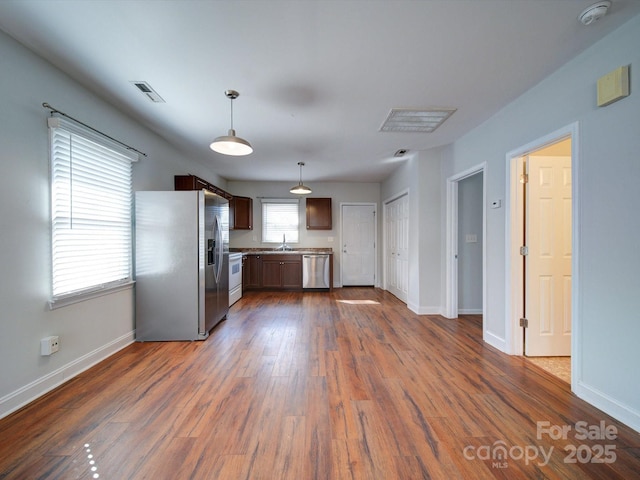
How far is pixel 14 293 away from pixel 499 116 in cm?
447

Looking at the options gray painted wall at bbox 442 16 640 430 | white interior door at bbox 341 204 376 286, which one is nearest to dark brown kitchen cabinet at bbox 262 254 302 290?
white interior door at bbox 341 204 376 286

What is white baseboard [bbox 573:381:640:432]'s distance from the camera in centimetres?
161

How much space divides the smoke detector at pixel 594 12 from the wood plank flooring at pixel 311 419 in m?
2.48

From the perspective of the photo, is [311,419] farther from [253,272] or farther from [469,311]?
[253,272]

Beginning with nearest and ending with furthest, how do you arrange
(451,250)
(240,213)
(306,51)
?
(306,51) → (451,250) → (240,213)

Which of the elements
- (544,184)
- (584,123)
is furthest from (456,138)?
(584,123)

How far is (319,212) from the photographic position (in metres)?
6.36

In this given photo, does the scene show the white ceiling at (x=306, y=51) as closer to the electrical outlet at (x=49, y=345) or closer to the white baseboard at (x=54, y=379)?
the electrical outlet at (x=49, y=345)

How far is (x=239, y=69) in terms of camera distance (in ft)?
6.93

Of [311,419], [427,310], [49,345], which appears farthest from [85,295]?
[427,310]

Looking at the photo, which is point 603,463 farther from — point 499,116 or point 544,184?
point 499,116

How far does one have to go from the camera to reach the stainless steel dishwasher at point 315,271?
19.6 feet

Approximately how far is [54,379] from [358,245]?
5.45 meters

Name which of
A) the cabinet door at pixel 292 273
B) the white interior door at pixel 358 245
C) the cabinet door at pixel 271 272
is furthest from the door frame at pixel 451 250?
the cabinet door at pixel 271 272
